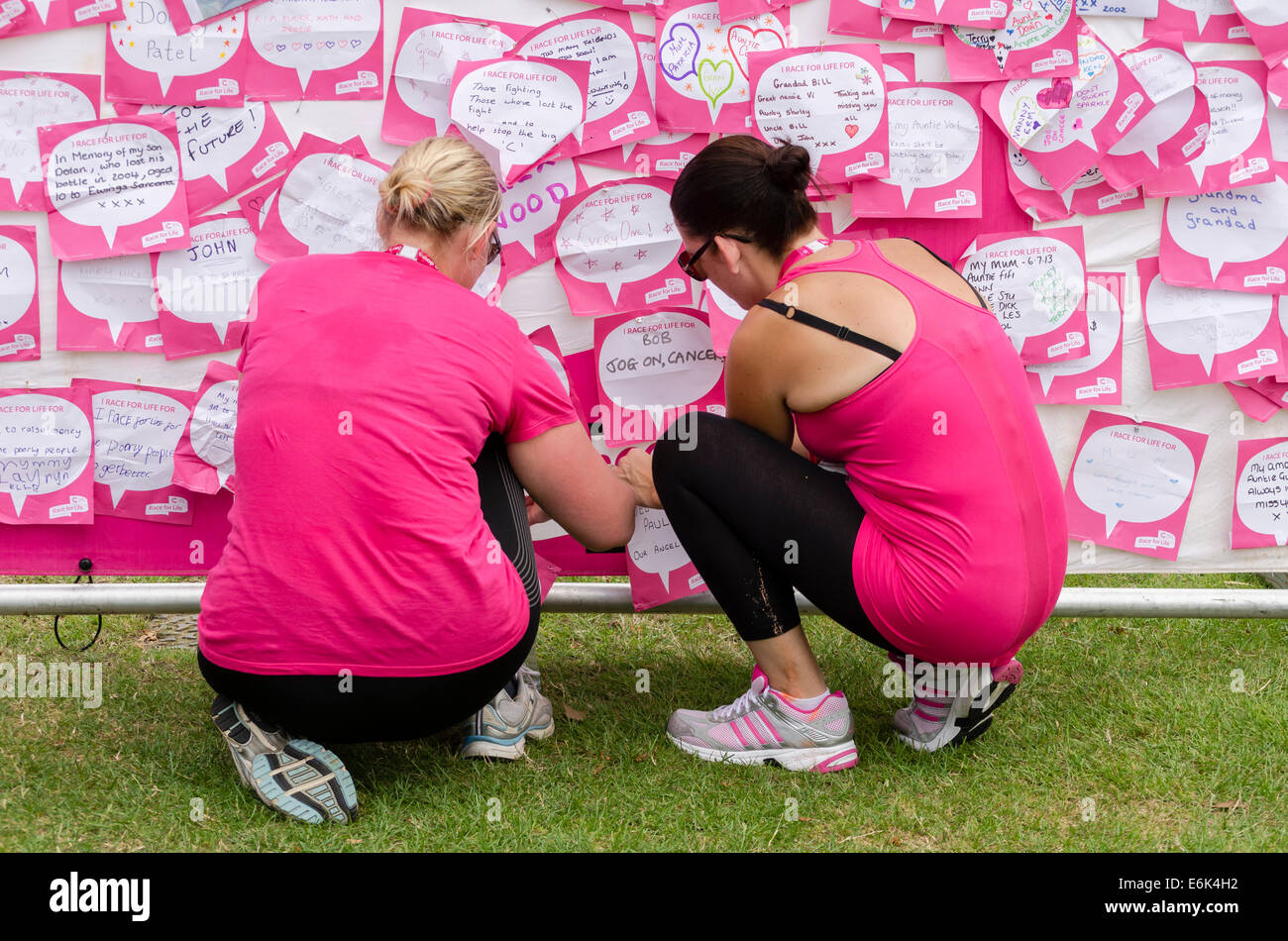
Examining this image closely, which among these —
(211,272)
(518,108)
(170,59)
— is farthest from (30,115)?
(518,108)

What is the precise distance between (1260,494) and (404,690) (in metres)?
2.12

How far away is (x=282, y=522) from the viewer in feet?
7.61

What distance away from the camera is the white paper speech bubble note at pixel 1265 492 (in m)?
3.08

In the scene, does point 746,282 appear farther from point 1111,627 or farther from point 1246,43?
point 1111,627

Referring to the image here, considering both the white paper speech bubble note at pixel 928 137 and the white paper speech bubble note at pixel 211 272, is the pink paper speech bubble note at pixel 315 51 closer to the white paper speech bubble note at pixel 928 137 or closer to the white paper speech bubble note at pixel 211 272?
the white paper speech bubble note at pixel 211 272

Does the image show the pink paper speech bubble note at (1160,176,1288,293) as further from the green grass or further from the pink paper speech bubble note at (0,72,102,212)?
the pink paper speech bubble note at (0,72,102,212)

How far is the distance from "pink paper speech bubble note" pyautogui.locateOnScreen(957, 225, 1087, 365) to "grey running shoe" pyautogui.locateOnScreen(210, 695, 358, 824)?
5.92ft

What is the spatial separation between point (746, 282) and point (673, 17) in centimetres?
65

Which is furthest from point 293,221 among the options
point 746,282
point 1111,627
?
point 1111,627

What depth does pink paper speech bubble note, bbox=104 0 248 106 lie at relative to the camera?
2.78 meters

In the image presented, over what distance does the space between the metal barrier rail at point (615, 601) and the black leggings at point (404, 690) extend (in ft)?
1.44

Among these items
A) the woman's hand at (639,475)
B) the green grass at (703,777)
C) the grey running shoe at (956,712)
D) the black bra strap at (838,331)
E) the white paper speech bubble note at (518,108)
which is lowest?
the green grass at (703,777)

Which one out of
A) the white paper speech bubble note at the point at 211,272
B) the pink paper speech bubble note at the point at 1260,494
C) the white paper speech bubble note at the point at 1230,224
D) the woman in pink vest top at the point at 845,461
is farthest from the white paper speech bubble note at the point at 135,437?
the pink paper speech bubble note at the point at 1260,494

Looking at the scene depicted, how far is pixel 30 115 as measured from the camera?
2.82m
